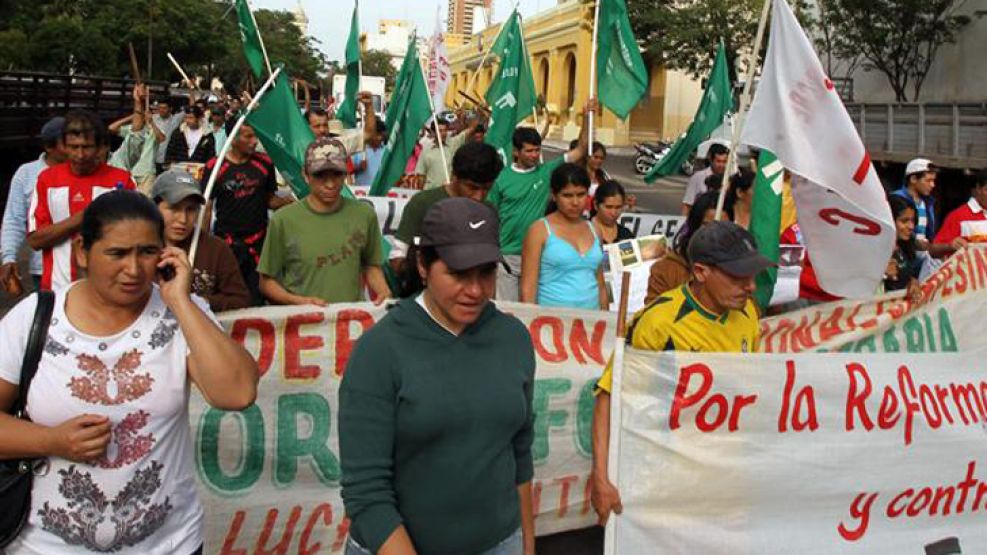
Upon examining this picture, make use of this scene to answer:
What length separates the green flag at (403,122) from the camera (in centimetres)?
678

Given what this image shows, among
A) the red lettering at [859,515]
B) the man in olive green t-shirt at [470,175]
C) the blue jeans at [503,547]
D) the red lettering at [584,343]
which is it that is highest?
the man in olive green t-shirt at [470,175]

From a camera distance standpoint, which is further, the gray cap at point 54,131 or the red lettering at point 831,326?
the gray cap at point 54,131

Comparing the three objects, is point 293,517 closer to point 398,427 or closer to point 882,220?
point 398,427

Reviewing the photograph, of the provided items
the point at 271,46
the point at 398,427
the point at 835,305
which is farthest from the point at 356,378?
the point at 271,46

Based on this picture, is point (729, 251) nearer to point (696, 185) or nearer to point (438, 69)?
Answer: point (696, 185)

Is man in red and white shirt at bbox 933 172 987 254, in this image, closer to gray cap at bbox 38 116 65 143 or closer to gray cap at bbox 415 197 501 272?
gray cap at bbox 415 197 501 272

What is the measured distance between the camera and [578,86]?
52.1 meters

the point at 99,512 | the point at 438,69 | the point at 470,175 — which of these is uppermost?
the point at 438,69

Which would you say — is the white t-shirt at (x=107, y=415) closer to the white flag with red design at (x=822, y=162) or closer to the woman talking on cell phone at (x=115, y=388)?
the woman talking on cell phone at (x=115, y=388)

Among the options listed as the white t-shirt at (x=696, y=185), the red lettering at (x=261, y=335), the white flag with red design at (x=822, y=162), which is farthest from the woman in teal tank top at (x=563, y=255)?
the white t-shirt at (x=696, y=185)

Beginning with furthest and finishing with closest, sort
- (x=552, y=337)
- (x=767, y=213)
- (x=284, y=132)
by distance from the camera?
(x=284, y=132) < (x=552, y=337) < (x=767, y=213)

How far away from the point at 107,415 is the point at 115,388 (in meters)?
0.07

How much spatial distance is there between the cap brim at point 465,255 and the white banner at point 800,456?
118 cm

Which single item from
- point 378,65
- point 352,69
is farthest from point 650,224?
point 378,65
